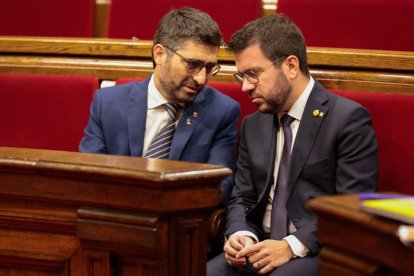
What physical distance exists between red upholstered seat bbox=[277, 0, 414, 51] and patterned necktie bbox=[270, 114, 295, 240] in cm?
28

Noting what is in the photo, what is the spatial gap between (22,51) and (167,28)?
0.88ft

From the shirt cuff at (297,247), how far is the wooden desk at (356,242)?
0.25 metres

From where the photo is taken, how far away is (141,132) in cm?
91

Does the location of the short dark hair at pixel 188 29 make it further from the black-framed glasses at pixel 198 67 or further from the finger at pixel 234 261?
the finger at pixel 234 261

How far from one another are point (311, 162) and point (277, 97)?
85 mm

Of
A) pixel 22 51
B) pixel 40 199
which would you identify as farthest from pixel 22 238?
pixel 22 51

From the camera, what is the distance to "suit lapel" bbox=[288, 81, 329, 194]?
0.81 m

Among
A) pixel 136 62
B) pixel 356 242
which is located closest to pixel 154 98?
pixel 136 62

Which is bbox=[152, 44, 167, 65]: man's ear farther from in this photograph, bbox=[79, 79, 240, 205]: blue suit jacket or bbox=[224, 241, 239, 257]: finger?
bbox=[224, 241, 239, 257]: finger

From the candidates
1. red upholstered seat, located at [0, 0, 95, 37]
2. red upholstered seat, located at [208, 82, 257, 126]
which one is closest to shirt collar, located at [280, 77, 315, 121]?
red upholstered seat, located at [208, 82, 257, 126]

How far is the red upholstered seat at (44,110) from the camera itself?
102 centimetres

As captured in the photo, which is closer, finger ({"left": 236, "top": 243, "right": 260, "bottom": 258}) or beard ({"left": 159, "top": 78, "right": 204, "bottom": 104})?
finger ({"left": 236, "top": 243, "right": 260, "bottom": 258})

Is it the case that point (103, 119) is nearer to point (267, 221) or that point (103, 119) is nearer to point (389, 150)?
point (267, 221)

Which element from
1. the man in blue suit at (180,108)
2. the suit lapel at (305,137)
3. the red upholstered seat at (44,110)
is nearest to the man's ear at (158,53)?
the man in blue suit at (180,108)
